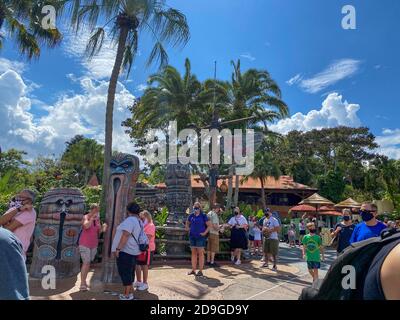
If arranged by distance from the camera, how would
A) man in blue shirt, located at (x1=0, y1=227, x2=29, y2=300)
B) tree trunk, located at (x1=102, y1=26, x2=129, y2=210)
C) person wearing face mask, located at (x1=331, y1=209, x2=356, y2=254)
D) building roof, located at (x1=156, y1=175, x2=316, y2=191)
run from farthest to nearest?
1. building roof, located at (x1=156, y1=175, x2=316, y2=191)
2. tree trunk, located at (x1=102, y1=26, x2=129, y2=210)
3. person wearing face mask, located at (x1=331, y1=209, x2=356, y2=254)
4. man in blue shirt, located at (x1=0, y1=227, x2=29, y2=300)

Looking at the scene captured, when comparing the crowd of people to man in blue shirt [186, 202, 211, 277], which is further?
man in blue shirt [186, 202, 211, 277]

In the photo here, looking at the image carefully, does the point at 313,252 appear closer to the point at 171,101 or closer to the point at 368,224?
the point at 368,224

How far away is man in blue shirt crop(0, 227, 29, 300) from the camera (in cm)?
146

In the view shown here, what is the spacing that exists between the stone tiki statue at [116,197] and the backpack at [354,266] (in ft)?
21.3

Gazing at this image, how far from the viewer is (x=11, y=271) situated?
1479 millimetres

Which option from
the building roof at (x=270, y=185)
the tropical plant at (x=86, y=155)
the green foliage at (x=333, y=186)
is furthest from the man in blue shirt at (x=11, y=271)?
the tropical plant at (x=86, y=155)

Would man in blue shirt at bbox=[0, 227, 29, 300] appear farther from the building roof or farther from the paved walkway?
the building roof

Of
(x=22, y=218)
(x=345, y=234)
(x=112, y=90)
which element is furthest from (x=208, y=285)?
(x=112, y=90)

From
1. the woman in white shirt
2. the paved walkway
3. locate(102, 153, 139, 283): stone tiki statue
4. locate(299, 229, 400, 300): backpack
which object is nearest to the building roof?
the woman in white shirt

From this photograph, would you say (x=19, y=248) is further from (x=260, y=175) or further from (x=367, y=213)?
(x=260, y=175)

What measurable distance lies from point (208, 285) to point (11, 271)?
6.57 m

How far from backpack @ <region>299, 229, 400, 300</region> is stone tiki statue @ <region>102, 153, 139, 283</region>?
21.3 ft
